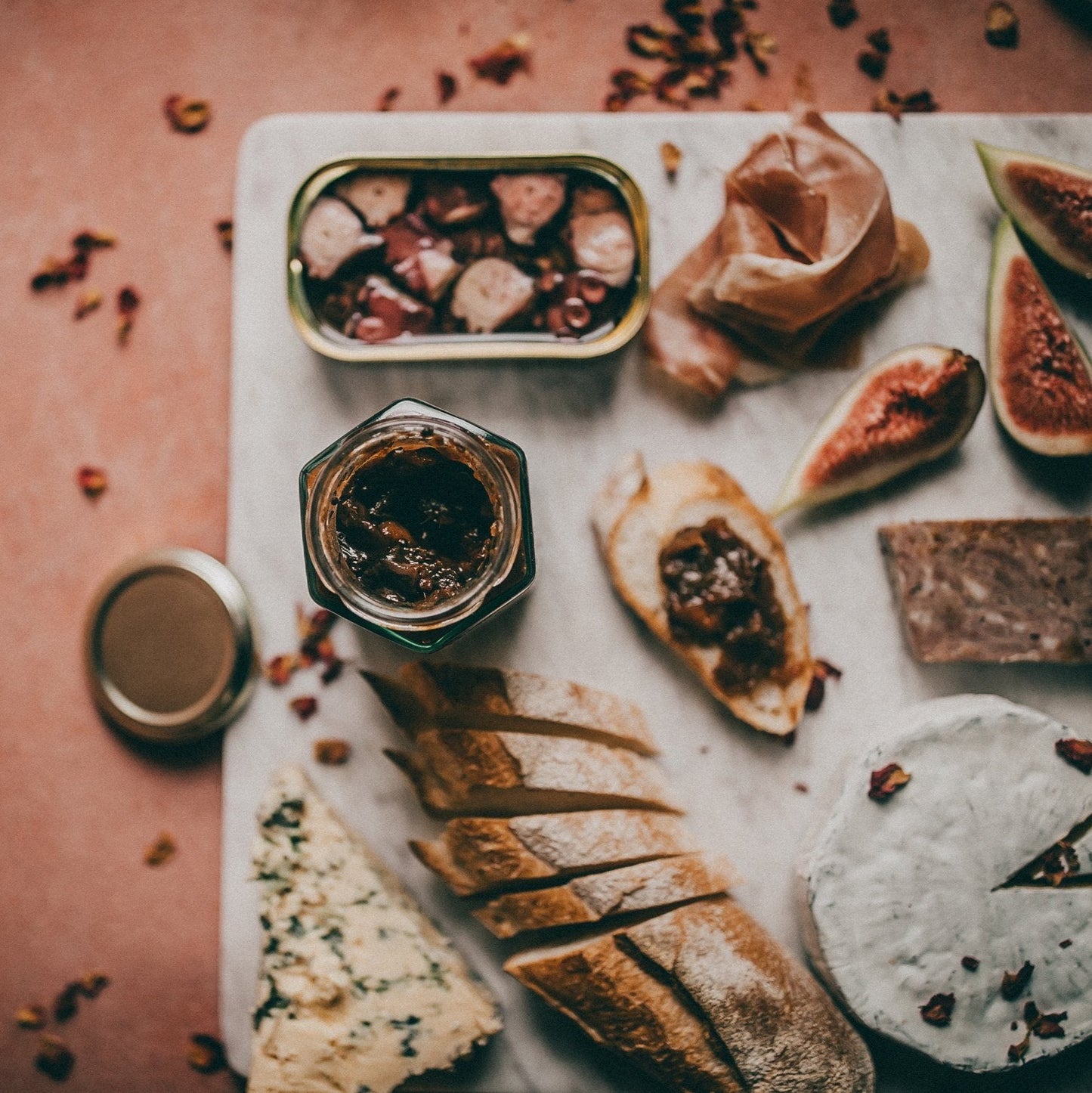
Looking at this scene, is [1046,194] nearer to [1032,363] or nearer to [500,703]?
[1032,363]

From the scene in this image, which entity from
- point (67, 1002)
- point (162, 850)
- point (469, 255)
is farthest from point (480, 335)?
point (67, 1002)

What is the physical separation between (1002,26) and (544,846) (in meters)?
1.84

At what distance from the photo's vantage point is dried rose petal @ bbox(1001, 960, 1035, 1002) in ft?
5.28

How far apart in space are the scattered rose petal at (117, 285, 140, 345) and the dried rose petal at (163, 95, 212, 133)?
0.35 m

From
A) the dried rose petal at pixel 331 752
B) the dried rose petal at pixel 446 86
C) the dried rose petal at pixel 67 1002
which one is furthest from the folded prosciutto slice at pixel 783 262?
the dried rose petal at pixel 67 1002

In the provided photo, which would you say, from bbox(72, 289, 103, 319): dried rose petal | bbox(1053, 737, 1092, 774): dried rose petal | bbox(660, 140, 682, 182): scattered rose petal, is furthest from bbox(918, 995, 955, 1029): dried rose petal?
bbox(72, 289, 103, 319): dried rose petal

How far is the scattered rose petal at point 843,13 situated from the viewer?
1837 mm

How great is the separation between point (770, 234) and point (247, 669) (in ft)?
4.26

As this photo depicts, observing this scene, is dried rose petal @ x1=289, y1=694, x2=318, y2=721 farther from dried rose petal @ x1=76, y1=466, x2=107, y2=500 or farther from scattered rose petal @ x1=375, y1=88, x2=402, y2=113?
scattered rose petal @ x1=375, y1=88, x2=402, y2=113

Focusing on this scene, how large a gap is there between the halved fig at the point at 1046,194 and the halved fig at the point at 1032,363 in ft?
0.14

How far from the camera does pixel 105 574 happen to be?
1.86m

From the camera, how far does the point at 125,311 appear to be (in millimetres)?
1854

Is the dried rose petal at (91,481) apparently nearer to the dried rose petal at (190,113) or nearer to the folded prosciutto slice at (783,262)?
the dried rose petal at (190,113)

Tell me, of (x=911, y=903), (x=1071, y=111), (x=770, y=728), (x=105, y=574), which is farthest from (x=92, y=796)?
(x=1071, y=111)
